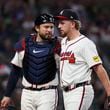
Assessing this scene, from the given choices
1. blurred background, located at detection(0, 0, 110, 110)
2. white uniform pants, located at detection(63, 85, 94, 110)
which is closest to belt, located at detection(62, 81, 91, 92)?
white uniform pants, located at detection(63, 85, 94, 110)

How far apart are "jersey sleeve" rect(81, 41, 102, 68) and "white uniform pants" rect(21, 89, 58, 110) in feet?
2.52

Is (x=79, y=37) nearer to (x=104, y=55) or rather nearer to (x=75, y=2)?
(x=104, y=55)

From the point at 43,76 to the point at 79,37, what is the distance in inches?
29.9

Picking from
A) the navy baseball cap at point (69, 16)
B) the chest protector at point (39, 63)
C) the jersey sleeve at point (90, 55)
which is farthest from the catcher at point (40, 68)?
the jersey sleeve at point (90, 55)

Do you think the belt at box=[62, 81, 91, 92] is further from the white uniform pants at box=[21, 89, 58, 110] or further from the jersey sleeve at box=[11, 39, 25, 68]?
the jersey sleeve at box=[11, 39, 25, 68]

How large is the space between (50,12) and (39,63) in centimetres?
787

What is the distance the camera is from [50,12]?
17.2 m

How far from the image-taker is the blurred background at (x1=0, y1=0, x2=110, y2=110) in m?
15.0

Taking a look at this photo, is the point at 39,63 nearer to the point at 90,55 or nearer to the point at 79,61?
the point at 79,61

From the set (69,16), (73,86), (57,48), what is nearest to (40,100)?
(73,86)

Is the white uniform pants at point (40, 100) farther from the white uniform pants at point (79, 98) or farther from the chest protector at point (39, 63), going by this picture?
the white uniform pants at point (79, 98)

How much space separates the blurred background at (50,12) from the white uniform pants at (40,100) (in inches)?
179

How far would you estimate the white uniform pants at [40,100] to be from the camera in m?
9.33

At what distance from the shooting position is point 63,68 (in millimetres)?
9148
